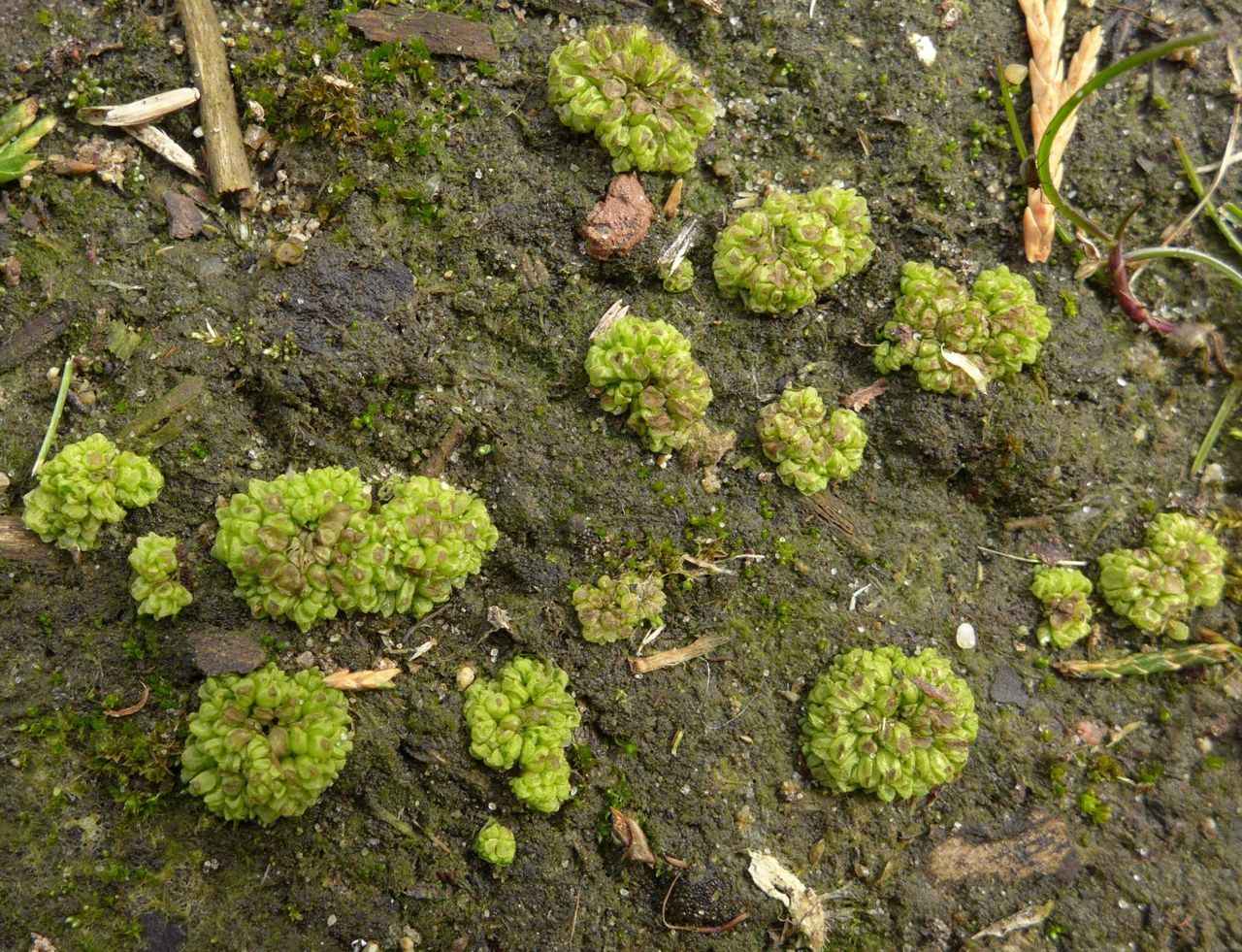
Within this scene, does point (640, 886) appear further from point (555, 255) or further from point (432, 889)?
point (555, 255)

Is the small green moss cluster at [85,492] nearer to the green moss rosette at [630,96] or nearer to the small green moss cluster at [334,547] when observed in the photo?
the small green moss cluster at [334,547]

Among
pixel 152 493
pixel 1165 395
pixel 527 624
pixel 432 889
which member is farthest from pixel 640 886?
pixel 1165 395

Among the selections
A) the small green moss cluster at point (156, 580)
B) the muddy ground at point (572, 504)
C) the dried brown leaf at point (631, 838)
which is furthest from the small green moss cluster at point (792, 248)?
the small green moss cluster at point (156, 580)

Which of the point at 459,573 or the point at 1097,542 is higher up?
the point at 459,573

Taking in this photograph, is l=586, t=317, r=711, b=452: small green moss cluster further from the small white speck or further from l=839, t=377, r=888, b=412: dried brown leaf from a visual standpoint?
the small white speck

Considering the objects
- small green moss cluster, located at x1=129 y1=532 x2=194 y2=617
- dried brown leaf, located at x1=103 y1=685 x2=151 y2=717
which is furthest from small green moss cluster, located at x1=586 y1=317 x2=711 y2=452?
dried brown leaf, located at x1=103 y1=685 x2=151 y2=717

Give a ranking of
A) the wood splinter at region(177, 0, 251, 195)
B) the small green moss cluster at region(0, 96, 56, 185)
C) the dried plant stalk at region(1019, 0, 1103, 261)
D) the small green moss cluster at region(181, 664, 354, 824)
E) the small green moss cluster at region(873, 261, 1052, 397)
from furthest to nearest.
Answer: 1. the dried plant stalk at region(1019, 0, 1103, 261)
2. the small green moss cluster at region(873, 261, 1052, 397)
3. the wood splinter at region(177, 0, 251, 195)
4. the small green moss cluster at region(0, 96, 56, 185)
5. the small green moss cluster at region(181, 664, 354, 824)
